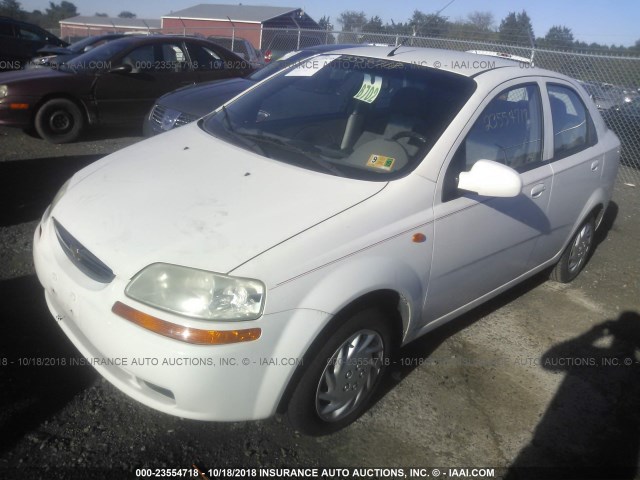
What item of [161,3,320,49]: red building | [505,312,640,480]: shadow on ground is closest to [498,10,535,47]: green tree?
[505,312,640,480]: shadow on ground

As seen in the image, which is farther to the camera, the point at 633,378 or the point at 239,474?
the point at 633,378

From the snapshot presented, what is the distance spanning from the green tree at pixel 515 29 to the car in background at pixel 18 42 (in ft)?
36.4

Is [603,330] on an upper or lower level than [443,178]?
lower

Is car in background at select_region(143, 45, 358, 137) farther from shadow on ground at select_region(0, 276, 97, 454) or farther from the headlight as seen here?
the headlight

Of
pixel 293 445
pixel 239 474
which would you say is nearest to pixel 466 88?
pixel 293 445

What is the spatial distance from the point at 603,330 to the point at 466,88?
2295 millimetres

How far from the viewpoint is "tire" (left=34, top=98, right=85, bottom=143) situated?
7594mm

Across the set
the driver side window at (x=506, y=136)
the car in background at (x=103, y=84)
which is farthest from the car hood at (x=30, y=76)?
the driver side window at (x=506, y=136)

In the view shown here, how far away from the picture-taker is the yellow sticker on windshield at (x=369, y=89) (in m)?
3.30

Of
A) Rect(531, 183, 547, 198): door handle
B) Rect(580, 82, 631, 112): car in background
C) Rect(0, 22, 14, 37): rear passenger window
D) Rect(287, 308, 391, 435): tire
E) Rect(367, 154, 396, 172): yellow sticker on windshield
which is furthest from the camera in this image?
Rect(0, 22, 14, 37): rear passenger window

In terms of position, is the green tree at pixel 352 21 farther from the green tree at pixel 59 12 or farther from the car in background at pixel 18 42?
the green tree at pixel 59 12

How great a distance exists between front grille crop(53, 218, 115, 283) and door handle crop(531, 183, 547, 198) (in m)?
2.46

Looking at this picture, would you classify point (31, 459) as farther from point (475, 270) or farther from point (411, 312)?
point (475, 270)

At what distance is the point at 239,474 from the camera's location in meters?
2.41
